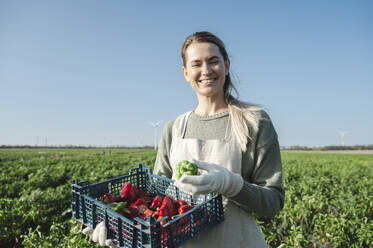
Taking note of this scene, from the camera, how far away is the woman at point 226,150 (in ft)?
5.11

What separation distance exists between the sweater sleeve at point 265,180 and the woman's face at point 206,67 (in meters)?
0.50

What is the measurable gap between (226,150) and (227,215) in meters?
0.48

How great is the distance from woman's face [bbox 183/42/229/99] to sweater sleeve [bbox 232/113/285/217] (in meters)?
0.50

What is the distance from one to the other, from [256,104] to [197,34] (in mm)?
783

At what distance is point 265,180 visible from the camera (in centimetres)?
170

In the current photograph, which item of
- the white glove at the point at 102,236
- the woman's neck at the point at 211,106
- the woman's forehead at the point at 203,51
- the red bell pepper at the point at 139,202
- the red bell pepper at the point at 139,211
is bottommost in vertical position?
the white glove at the point at 102,236

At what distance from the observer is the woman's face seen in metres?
1.88

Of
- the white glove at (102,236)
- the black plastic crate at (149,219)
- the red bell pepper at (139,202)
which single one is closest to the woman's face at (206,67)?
the black plastic crate at (149,219)

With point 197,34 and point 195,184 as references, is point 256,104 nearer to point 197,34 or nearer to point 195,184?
point 197,34

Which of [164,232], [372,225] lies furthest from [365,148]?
[164,232]

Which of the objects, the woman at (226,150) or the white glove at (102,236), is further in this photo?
the woman at (226,150)

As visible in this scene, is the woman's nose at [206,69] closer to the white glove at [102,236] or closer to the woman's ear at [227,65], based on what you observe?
the woman's ear at [227,65]

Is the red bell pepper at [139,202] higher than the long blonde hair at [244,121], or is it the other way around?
the long blonde hair at [244,121]

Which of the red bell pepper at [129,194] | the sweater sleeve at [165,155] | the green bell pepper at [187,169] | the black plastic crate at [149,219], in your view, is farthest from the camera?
the sweater sleeve at [165,155]
